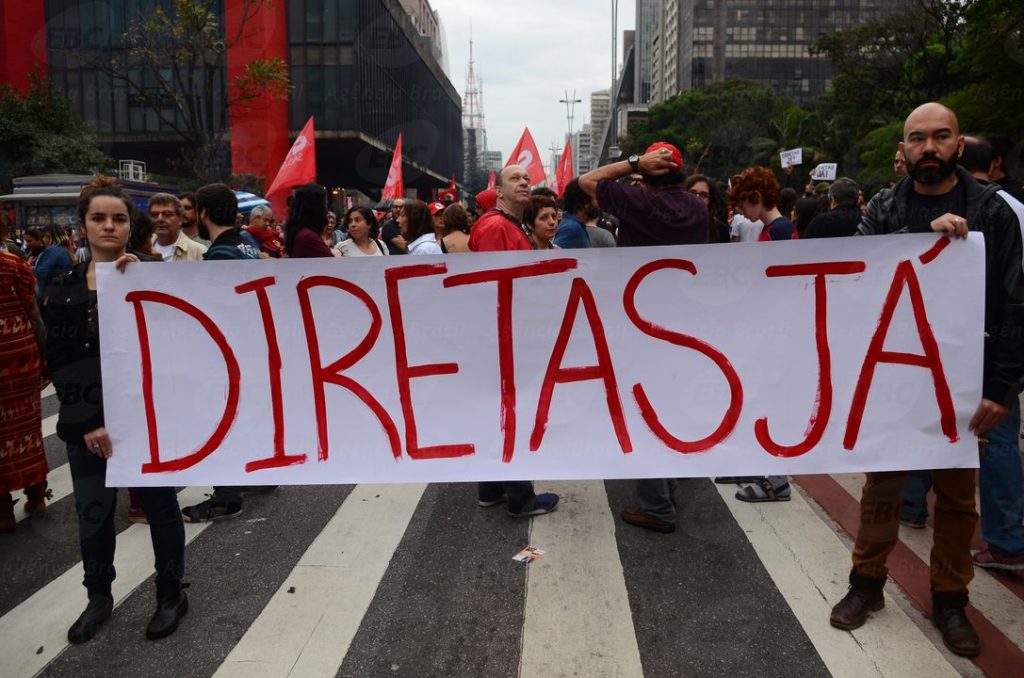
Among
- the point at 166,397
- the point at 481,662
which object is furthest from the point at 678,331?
the point at 166,397

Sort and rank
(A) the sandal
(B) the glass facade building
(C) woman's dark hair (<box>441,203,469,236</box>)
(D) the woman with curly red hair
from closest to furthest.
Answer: (A) the sandal
(D) the woman with curly red hair
(C) woman's dark hair (<box>441,203,469,236</box>)
(B) the glass facade building

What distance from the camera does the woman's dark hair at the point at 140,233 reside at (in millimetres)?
3578

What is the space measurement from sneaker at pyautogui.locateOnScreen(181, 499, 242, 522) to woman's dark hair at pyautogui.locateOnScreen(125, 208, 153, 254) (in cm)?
172

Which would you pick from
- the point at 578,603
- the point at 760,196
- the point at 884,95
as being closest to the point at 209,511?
the point at 578,603

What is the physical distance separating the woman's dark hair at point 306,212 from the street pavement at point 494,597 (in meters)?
1.74

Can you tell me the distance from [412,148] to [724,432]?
65359mm

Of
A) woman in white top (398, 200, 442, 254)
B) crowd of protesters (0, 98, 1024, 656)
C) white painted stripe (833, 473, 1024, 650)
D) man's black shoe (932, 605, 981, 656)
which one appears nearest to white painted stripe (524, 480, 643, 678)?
crowd of protesters (0, 98, 1024, 656)

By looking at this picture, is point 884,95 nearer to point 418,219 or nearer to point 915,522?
point 418,219

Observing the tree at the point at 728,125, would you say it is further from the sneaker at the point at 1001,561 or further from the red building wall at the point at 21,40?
the sneaker at the point at 1001,561

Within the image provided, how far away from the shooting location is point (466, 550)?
4.20 meters

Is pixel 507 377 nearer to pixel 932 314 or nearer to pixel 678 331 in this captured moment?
pixel 678 331

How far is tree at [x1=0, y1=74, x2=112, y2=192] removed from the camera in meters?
37.3

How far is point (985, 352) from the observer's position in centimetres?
310

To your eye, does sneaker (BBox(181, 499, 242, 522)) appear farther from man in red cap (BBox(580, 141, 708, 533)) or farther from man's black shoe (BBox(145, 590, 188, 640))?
man in red cap (BBox(580, 141, 708, 533))
